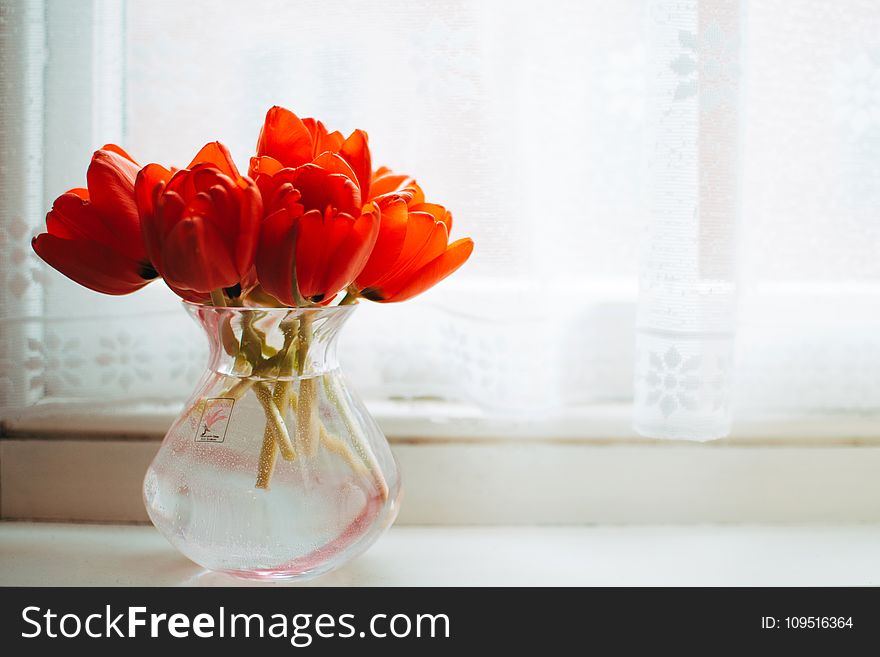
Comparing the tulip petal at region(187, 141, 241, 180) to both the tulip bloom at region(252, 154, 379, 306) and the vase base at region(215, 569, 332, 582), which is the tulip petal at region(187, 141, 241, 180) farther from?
the vase base at region(215, 569, 332, 582)

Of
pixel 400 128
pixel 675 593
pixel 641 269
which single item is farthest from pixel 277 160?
pixel 675 593

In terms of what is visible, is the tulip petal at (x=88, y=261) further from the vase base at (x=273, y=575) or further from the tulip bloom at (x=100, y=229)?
the vase base at (x=273, y=575)

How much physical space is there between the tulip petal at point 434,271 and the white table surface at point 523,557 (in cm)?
27

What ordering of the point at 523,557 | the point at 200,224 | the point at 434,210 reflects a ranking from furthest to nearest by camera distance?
the point at 523,557 < the point at 434,210 < the point at 200,224

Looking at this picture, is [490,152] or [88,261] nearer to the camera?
[88,261]

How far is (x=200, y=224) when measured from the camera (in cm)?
59

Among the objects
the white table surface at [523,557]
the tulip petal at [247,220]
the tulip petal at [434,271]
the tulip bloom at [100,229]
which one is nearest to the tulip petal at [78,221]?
the tulip bloom at [100,229]

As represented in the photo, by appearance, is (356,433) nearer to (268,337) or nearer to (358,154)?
(268,337)

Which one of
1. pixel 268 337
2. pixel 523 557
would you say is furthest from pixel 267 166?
pixel 523 557

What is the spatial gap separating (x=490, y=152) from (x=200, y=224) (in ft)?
1.17

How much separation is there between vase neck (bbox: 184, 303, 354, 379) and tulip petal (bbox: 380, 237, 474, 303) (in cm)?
5

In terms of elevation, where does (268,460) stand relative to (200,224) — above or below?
below

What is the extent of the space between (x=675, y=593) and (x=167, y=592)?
0.45m

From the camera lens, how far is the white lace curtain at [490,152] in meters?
0.85
